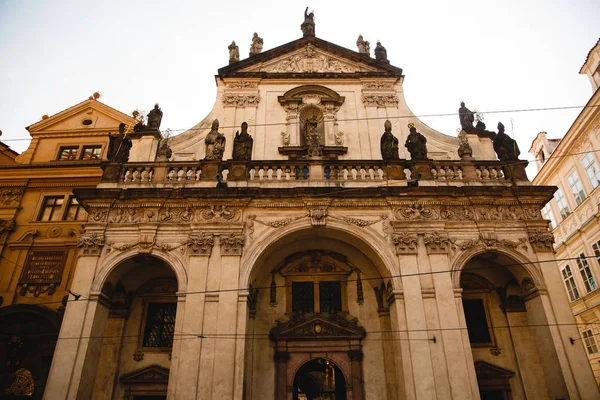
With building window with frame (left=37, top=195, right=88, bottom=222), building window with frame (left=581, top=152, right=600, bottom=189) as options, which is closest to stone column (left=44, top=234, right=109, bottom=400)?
building window with frame (left=37, top=195, right=88, bottom=222)

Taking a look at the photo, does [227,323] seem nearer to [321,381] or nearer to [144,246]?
[144,246]

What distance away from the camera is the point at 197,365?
10.2 m

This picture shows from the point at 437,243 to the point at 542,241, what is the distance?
2.97 metres

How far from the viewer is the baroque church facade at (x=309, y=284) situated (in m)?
10.5

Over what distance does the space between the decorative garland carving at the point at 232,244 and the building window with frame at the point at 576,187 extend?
1650 centimetres

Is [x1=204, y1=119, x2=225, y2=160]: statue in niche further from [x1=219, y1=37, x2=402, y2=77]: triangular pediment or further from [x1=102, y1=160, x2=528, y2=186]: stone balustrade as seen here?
[x1=219, y1=37, x2=402, y2=77]: triangular pediment

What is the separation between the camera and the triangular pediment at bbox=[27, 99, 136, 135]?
1764 centimetres

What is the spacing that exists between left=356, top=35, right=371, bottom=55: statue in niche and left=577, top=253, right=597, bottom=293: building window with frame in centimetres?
1363

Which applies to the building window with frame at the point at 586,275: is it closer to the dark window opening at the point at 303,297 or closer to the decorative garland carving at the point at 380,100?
the decorative garland carving at the point at 380,100

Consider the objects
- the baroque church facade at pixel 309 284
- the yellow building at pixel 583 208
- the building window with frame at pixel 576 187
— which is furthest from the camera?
the building window with frame at pixel 576 187

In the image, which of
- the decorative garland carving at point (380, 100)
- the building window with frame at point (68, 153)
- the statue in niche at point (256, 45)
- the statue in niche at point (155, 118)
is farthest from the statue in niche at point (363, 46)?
the building window with frame at point (68, 153)

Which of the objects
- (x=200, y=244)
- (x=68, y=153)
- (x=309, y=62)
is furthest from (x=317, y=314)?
(x=68, y=153)

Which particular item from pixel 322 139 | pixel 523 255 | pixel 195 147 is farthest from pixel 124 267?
pixel 523 255

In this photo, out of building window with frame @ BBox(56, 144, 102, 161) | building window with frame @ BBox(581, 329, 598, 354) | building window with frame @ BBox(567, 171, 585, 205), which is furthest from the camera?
building window with frame @ BBox(567, 171, 585, 205)
